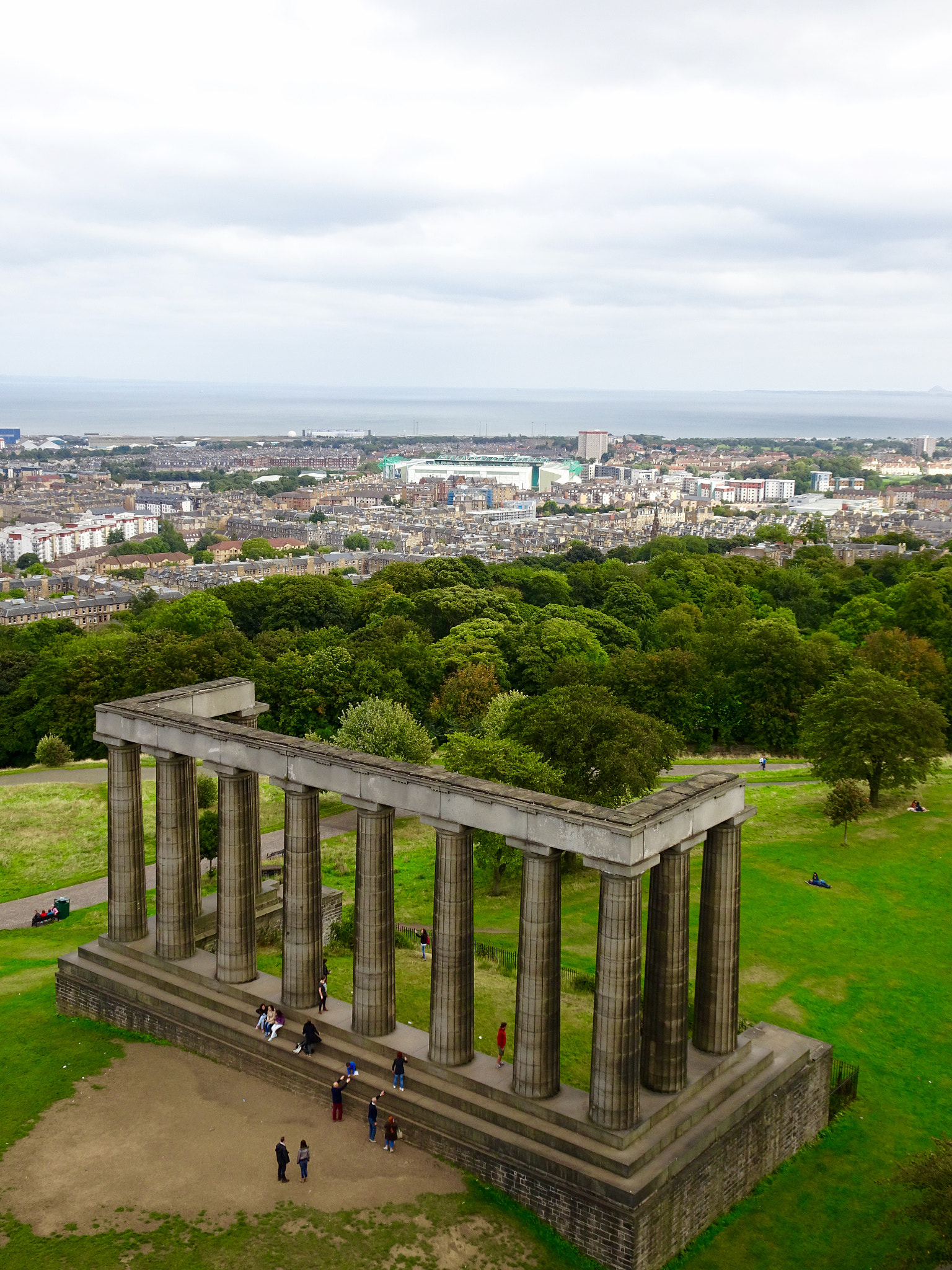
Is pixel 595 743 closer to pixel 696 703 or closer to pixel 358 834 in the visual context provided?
pixel 358 834

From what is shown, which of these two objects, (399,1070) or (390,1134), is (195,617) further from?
(390,1134)

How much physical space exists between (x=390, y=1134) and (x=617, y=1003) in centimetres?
719

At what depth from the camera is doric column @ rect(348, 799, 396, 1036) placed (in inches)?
1101

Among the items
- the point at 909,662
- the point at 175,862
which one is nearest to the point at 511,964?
the point at 175,862

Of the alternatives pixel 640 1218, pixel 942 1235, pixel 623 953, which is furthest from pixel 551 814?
pixel 942 1235

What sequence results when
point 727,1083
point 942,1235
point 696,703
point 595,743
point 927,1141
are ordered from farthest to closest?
point 696,703 → point 595,743 → point 927,1141 → point 727,1083 → point 942,1235

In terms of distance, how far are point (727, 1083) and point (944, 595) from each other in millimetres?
83674

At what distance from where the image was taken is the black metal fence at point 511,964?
3650 cm

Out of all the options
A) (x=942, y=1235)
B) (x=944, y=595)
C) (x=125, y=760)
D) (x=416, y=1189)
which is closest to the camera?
(x=942, y=1235)

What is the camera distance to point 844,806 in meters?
52.6

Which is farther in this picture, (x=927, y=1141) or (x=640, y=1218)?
(x=927, y=1141)

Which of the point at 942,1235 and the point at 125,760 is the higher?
the point at 125,760

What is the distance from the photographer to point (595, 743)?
159 ft

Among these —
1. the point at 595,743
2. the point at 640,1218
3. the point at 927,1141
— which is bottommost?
the point at 927,1141
